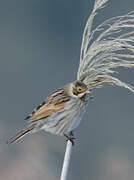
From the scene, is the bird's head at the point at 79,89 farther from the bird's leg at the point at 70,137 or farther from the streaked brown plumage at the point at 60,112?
the bird's leg at the point at 70,137

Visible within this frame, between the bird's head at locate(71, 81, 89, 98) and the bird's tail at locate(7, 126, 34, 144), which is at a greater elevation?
the bird's head at locate(71, 81, 89, 98)

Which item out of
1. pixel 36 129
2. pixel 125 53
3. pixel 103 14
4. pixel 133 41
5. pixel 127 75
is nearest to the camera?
pixel 133 41

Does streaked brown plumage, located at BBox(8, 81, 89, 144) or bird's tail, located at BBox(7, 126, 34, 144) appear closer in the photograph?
bird's tail, located at BBox(7, 126, 34, 144)

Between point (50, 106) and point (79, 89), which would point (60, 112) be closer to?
point (50, 106)

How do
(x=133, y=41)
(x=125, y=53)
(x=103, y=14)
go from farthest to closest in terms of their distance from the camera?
(x=103, y=14), (x=125, y=53), (x=133, y=41)

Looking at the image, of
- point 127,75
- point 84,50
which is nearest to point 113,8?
point 127,75

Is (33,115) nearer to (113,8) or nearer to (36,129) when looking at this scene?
(36,129)

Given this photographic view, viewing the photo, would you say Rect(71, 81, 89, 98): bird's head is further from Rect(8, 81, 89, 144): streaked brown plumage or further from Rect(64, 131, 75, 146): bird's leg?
Rect(64, 131, 75, 146): bird's leg
